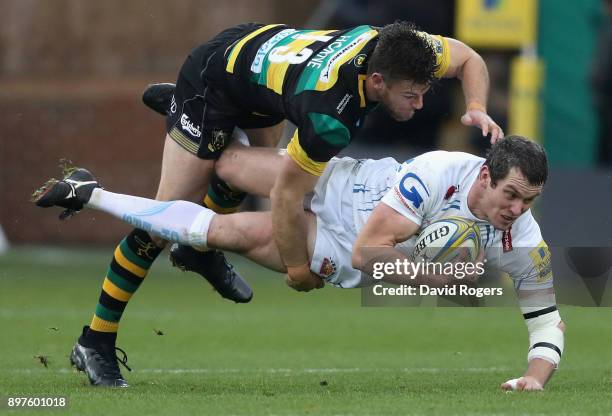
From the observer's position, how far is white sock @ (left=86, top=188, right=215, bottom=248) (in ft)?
25.2

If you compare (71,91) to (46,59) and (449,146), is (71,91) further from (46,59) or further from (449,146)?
(449,146)

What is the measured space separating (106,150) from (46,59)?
1648mm

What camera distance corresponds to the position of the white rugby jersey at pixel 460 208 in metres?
7.15

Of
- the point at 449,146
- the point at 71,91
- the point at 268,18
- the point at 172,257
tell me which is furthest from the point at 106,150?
the point at 172,257

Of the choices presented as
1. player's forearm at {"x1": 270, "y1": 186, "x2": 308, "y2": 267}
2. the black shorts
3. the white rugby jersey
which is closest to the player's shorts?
player's forearm at {"x1": 270, "y1": 186, "x2": 308, "y2": 267}

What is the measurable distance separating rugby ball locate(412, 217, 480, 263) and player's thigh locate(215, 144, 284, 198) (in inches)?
44.6

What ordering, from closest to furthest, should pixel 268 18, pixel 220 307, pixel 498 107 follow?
pixel 220 307, pixel 498 107, pixel 268 18

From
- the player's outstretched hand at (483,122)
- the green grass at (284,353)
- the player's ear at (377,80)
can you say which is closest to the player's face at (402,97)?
the player's ear at (377,80)

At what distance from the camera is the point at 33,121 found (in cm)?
2072

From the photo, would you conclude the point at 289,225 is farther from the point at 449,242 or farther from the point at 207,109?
the point at 207,109

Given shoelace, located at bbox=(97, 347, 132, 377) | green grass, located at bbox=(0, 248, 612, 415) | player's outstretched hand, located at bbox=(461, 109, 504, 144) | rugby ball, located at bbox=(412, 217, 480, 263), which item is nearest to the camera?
green grass, located at bbox=(0, 248, 612, 415)

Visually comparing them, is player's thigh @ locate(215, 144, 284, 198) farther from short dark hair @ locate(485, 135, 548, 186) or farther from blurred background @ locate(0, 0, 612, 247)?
blurred background @ locate(0, 0, 612, 247)

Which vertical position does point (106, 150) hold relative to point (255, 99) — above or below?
below

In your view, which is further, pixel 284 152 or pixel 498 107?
pixel 498 107
